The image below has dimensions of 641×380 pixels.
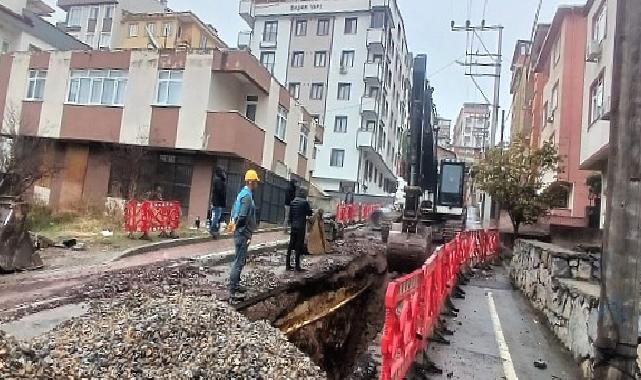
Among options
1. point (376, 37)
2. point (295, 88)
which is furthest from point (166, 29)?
point (376, 37)

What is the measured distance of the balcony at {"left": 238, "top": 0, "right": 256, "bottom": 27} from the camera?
46.4m

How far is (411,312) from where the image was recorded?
17.0ft

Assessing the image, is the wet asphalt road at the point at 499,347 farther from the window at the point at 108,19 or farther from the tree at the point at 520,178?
the window at the point at 108,19

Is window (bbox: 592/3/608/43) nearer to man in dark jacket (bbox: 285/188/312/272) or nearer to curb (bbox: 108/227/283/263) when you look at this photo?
man in dark jacket (bbox: 285/188/312/272)

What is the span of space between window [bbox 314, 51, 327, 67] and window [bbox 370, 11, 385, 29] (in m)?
4.88

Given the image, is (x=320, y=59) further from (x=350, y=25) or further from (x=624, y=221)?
(x=624, y=221)

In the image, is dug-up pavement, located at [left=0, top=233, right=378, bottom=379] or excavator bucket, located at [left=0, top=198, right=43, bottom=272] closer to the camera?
dug-up pavement, located at [left=0, top=233, right=378, bottom=379]

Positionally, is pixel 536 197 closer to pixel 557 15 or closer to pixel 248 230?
pixel 557 15

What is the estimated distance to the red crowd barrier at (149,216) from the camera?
1462 cm

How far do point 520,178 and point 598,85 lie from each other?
5.19 metres

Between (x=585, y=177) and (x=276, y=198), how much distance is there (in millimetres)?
14560

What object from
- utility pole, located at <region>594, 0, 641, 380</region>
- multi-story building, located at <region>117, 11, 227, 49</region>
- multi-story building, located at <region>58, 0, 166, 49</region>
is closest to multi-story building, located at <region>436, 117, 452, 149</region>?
multi-story building, located at <region>117, 11, 227, 49</region>

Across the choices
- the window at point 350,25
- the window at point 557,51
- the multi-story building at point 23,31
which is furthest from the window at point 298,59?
the window at point 557,51

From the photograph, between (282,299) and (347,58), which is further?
(347,58)
